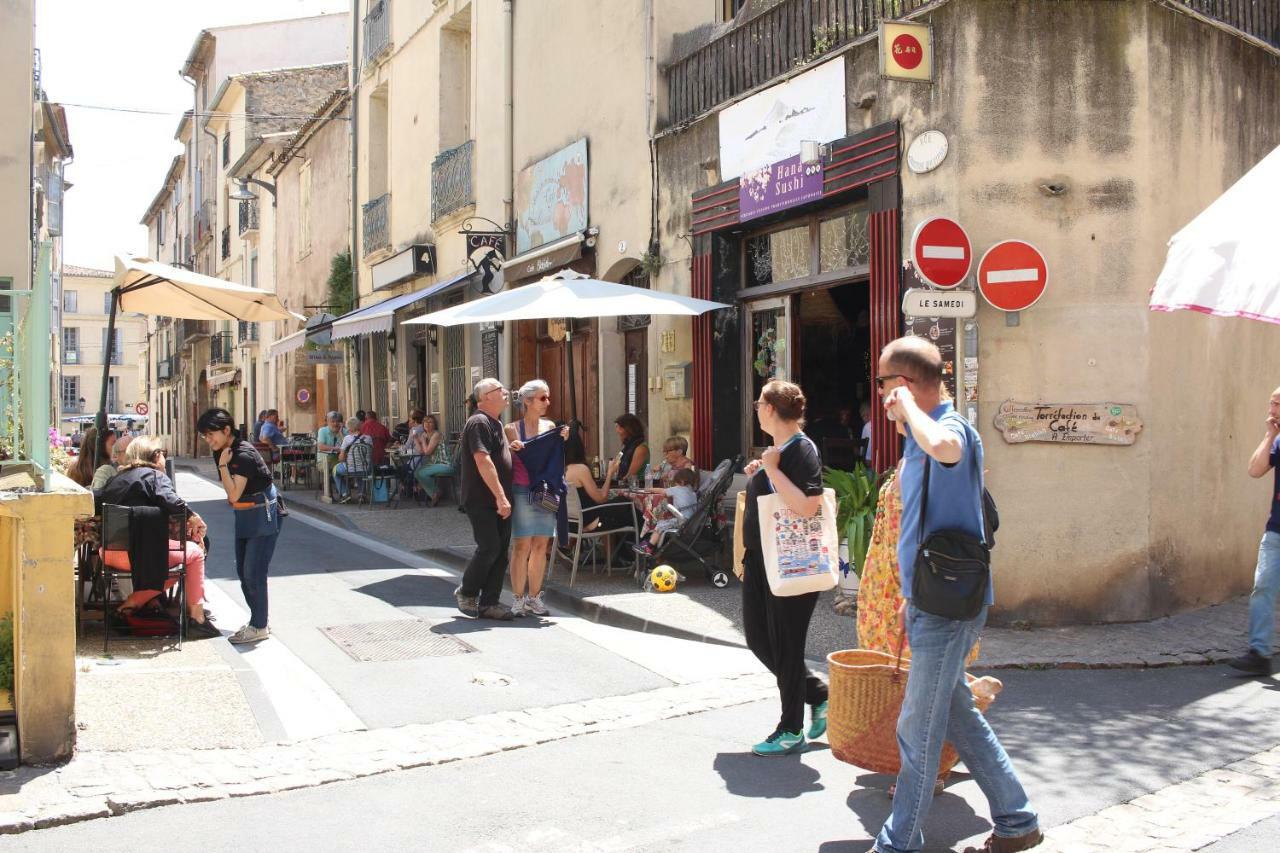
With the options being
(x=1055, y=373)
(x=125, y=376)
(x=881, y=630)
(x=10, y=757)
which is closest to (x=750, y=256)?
(x=1055, y=373)

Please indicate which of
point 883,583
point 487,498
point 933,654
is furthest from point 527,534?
point 933,654

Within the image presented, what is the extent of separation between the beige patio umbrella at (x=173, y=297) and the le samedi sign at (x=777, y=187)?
4933mm

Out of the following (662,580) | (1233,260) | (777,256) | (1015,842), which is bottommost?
(1015,842)

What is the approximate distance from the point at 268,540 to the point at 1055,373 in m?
5.26

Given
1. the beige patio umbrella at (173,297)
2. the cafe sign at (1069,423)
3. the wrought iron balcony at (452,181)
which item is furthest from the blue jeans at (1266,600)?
the wrought iron balcony at (452,181)

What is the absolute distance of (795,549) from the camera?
5.09m

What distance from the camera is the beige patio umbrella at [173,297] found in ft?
34.8

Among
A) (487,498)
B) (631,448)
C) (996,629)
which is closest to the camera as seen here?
(996,629)

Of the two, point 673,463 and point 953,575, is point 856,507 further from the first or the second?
point 953,575

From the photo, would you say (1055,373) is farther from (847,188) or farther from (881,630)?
(881,630)

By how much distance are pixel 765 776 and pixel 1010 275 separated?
4.41 meters

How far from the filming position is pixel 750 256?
11.3 metres

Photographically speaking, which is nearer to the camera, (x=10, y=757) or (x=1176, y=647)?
(x=10, y=757)

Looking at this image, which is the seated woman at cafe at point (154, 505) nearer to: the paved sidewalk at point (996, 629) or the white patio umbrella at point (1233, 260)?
the paved sidewalk at point (996, 629)
